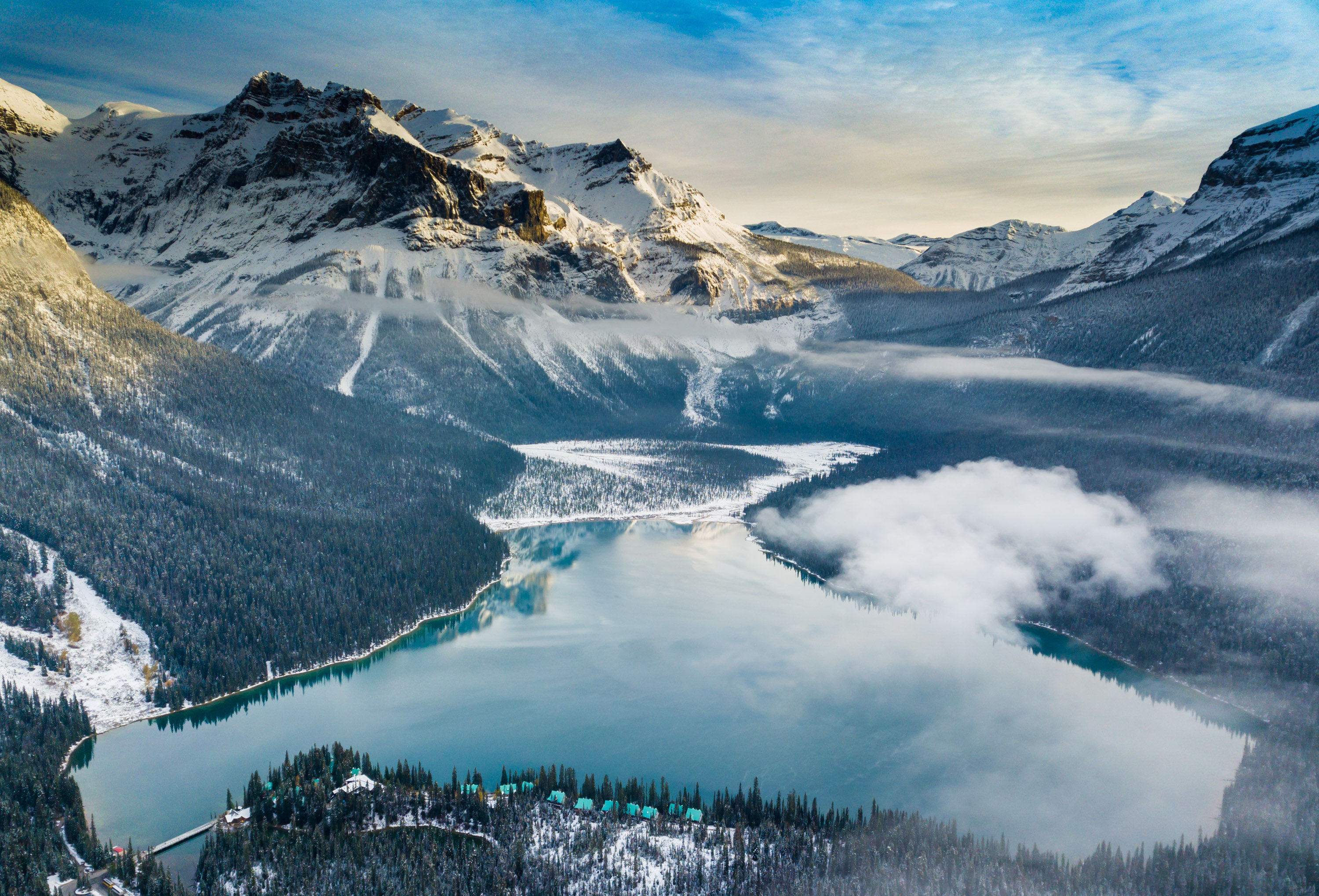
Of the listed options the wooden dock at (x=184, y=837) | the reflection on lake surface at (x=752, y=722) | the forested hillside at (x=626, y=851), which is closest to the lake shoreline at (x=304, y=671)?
the reflection on lake surface at (x=752, y=722)

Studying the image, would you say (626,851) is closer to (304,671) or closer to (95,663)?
(304,671)

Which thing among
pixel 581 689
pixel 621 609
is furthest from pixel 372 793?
pixel 621 609

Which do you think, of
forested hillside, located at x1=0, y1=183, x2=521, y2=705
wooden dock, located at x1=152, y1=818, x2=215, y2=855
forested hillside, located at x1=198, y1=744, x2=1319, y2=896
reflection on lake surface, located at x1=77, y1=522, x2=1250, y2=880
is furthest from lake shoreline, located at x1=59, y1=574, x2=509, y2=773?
forested hillside, located at x1=198, y1=744, x2=1319, y2=896

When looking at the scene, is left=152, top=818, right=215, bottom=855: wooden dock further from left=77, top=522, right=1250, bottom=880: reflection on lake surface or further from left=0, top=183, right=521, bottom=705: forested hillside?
left=0, top=183, right=521, bottom=705: forested hillside

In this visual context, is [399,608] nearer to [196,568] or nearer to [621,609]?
[196,568]

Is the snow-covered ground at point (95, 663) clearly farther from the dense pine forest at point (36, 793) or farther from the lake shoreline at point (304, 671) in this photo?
the dense pine forest at point (36, 793)
